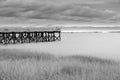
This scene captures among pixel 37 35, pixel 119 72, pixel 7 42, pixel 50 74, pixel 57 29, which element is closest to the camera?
pixel 50 74

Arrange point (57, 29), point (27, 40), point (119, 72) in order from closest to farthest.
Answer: point (119, 72), point (27, 40), point (57, 29)

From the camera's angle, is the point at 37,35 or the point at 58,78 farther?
the point at 37,35

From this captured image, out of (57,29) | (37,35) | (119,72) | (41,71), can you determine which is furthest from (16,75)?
(57,29)

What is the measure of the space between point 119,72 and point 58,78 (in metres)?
3.61

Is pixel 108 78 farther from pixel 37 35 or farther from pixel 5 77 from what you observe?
pixel 37 35

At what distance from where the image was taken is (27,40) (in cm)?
4512

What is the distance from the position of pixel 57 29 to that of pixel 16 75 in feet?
143

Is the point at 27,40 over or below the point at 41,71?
below

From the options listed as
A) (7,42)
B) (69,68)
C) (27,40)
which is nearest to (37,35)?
(27,40)

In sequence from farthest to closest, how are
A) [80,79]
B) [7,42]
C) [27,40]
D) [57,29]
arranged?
[57,29], [27,40], [7,42], [80,79]

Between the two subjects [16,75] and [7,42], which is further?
[7,42]

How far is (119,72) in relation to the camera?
10.6 meters

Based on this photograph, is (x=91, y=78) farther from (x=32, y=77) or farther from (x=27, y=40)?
(x=27, y=40)

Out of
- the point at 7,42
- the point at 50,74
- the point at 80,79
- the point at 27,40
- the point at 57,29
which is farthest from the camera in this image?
the point at 57,29
